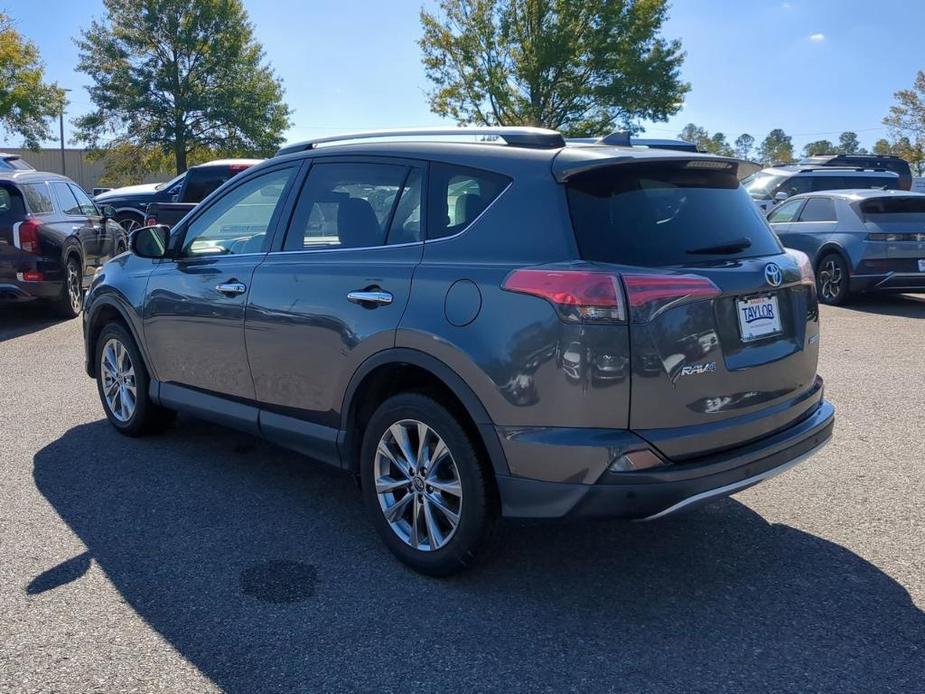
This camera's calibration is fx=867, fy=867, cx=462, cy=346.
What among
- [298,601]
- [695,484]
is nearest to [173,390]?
[298,601]

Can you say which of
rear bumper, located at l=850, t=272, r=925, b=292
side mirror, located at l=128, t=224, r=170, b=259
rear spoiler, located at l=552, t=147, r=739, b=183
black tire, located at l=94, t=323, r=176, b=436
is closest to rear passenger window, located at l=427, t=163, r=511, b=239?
rear spoiler, located at l=552, t=147, r=739, b=183

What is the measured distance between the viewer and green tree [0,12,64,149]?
106ft

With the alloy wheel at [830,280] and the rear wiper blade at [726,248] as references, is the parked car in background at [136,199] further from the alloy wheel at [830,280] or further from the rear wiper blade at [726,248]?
the rear wiper blade at [726,248]

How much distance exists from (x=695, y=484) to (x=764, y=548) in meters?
1.04

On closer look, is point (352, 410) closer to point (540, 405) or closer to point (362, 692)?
point (540, 405)

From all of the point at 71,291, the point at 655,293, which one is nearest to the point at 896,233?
the point at 655,293

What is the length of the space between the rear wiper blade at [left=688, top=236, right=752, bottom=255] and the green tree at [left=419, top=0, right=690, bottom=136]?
27945 millimetres

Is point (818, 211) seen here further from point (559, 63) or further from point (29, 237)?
point (559, 63)

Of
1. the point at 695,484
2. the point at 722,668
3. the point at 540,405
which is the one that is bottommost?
the point at 722,668

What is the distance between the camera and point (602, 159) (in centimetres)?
339

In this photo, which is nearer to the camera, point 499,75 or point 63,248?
point 63,248

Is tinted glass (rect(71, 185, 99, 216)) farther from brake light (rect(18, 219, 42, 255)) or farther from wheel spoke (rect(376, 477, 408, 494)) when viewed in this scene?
wheel spoke (rect(376, 477, 408, 494))

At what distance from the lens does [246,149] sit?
4119cm

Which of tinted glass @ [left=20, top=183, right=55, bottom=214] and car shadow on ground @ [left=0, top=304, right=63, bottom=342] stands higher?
tinted glass @ [left=20, top=183, right=55, bottom=214]
